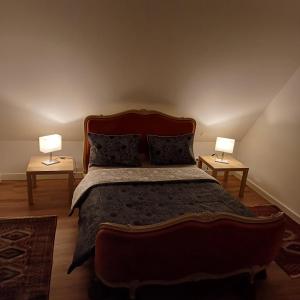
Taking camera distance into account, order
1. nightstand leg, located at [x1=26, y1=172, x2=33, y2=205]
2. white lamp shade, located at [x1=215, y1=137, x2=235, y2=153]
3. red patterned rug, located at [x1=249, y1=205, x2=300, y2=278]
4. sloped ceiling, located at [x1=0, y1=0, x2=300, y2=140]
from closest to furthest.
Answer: sloped ceiling, located at [x1=0, y1=0, x2=300, y2=140] < red patterned rug, located at [x1=249, y1=205, x2=300, y2=278] < nightstand leg, located at [x1=26, y1=172, x2=33, y2=205] < white lamp shade, located at [x1=215, y1=137, x2=235, y2=153]

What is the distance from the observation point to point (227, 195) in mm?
2662

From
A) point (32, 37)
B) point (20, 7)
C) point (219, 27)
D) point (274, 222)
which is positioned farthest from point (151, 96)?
point (274, 222)

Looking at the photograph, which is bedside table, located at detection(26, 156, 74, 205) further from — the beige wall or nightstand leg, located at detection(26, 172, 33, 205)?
the beige wall

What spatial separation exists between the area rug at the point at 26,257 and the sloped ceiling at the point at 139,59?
4.31 ft

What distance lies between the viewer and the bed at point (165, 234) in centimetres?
181

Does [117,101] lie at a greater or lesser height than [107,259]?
greater

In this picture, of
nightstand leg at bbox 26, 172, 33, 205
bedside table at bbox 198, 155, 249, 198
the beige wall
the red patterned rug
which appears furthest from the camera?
bedside table at bbox 198, 155, 249, 198

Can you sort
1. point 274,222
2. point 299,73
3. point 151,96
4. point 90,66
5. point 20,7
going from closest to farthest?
1. point 274,222
2. point 20,7
3. point 90,66
4. point 299,73
5. point 151,96

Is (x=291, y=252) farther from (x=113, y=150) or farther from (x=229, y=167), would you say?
(x=113, y=150)

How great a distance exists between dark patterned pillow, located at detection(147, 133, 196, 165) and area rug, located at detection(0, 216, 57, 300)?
1352 millimetres

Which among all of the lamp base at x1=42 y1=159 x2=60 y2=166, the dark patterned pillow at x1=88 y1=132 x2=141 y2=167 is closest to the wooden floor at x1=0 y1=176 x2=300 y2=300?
the lamp base at x1=42 y1=159 x2=60 y2=166

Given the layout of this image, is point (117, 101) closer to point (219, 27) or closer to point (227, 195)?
point (219, 27)

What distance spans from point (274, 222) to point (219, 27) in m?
1.73

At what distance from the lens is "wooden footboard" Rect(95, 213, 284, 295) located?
1.79 m
